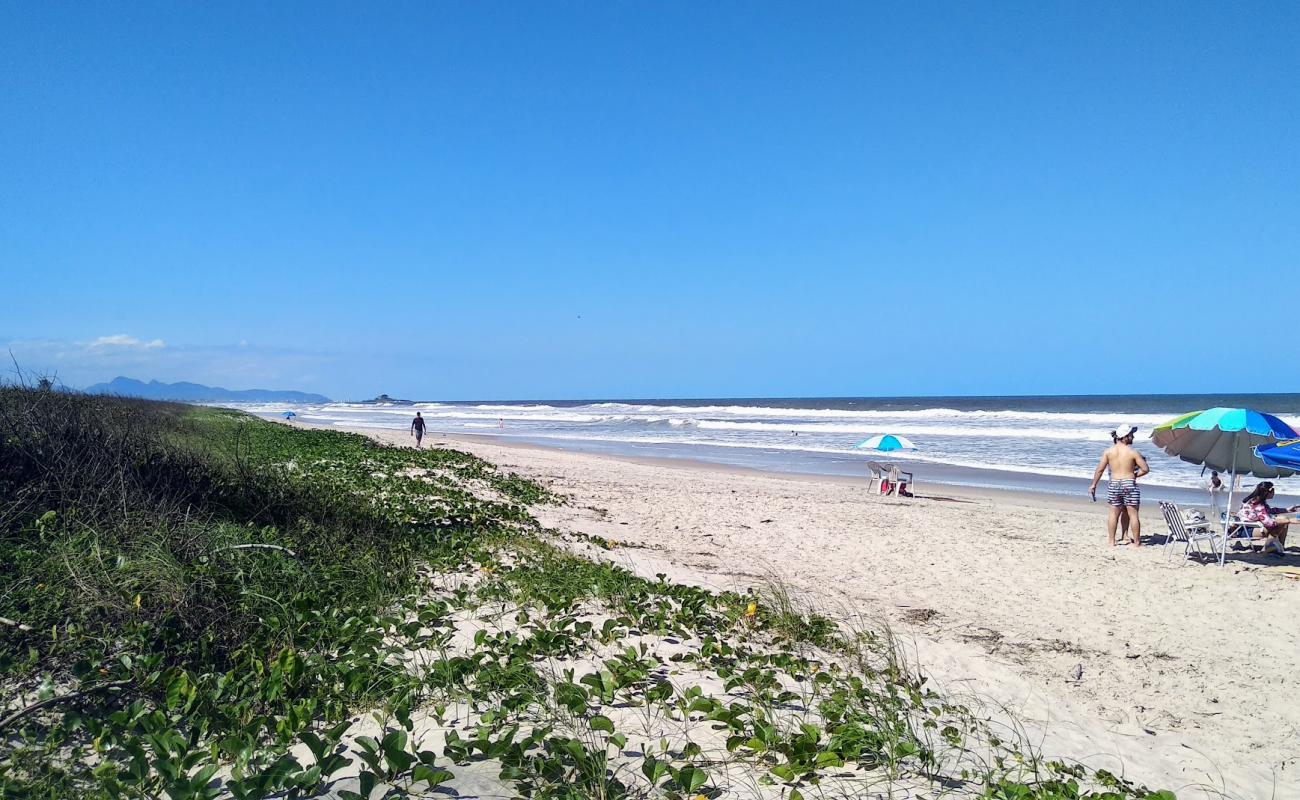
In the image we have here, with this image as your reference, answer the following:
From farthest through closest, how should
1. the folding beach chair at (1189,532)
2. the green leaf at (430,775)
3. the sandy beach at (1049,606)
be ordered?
1. the folding beach chair at (1189,532)
2. the sandy beach at (1049,606)
3. the green leaf at (430,775)

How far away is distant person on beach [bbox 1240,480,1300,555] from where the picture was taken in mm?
9500

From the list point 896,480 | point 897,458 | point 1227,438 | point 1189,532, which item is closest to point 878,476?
point 896,480

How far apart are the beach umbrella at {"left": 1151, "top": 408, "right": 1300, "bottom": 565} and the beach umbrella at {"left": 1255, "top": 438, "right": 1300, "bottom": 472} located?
0.06 m

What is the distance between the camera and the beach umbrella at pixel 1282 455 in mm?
9094

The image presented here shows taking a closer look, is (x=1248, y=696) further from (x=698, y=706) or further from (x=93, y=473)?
(x=93, y=473)

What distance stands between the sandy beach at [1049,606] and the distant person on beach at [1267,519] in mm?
443

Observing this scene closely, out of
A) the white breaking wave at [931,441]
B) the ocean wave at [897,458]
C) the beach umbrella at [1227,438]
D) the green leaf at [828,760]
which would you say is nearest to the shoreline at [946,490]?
the white breaking wave at [931,441]

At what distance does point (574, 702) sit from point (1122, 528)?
391 inches

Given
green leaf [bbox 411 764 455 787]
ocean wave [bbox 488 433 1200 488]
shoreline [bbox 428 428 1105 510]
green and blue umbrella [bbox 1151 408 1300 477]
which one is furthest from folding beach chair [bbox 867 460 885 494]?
green leaf [bbox 411 764 455 787]

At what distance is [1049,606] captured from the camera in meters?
7.34

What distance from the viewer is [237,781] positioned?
265cm

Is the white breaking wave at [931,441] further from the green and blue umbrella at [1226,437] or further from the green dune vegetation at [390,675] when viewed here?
the green dune vegetation at [390,675]

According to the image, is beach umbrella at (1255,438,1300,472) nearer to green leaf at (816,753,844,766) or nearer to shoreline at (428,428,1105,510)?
shoreline at (428,428,1105,510)

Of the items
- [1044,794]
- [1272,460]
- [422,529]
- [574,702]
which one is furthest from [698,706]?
[1272,460]
